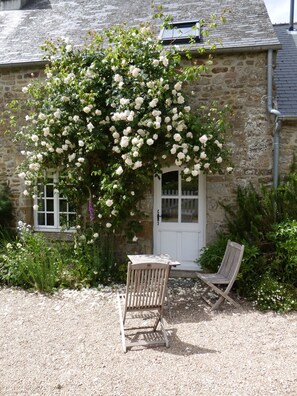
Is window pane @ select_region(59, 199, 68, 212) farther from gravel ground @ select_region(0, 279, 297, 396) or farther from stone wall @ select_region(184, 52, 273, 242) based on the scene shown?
stone wall @ select_region(184, 52, 273, 242)

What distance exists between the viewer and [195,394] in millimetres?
3029

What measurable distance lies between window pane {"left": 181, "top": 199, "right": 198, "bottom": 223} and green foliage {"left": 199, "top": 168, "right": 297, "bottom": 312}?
2.17ft

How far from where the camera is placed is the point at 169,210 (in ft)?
22.0

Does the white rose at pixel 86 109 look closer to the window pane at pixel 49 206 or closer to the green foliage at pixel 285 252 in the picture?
the window pane at pixel 49 206

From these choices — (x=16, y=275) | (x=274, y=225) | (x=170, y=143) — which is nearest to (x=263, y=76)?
(x=170, y=143)

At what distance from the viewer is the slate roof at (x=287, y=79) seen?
6.44 meters

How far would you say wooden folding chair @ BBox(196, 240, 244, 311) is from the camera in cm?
489

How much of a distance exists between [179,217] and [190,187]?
0.63 metres

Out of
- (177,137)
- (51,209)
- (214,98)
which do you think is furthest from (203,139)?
(51,209)

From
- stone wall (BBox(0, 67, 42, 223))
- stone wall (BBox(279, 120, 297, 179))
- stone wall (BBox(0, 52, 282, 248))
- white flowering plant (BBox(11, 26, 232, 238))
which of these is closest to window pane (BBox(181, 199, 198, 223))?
stone wall (BBox(0, 52, 282, 248))

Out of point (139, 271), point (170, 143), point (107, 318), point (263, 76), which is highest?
point (263, 76)

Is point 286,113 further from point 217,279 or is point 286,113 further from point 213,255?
point 217,279

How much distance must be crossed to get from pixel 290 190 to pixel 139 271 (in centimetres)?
311

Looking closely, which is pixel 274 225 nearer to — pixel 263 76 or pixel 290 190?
pixel 290 190
